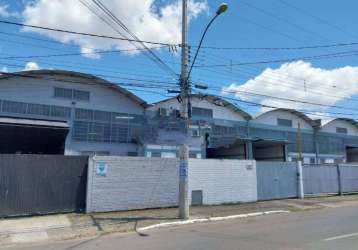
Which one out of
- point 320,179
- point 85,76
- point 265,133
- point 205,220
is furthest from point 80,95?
point 265,133

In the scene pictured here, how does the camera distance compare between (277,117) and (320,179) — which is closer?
(320,179)

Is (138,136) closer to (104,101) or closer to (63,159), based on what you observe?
(104,101)

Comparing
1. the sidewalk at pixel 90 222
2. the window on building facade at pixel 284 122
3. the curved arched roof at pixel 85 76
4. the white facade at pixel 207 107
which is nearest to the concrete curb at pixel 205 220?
the sidewalk at pixel 90 222

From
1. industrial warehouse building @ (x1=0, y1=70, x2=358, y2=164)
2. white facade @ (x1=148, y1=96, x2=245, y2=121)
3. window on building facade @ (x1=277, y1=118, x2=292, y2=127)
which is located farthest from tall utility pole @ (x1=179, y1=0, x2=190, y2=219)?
window on building facade @ (x1=277, y1=118, x2=292, y2=127)

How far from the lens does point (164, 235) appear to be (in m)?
11.3

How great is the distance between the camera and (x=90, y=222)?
13492 millimetres

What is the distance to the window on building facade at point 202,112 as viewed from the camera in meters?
38.5

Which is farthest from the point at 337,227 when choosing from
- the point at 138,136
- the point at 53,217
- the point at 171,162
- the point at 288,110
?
the point at 288,110

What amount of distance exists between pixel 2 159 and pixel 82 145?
672 inches

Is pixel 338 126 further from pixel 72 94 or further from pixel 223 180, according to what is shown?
pixel 223 180

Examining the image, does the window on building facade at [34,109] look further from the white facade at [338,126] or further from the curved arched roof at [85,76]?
the white facade at [338,126]

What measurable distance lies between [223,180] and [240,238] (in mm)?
9907

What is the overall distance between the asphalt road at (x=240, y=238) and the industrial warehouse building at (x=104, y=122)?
6.72 meters

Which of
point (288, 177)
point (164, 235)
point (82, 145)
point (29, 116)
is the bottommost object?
point (164, 235)
